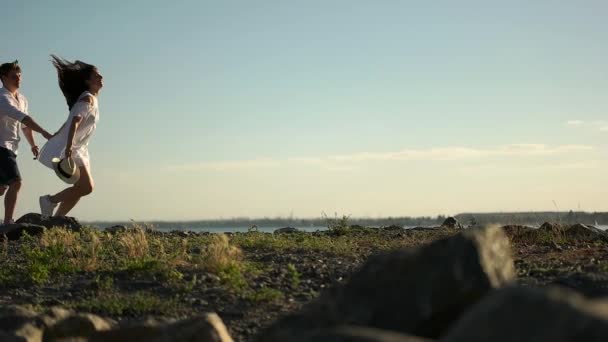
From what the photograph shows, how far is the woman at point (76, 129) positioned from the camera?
13999 millimetres

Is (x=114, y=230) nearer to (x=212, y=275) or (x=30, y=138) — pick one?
(x=30, y=138)

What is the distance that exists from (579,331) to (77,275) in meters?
7.39

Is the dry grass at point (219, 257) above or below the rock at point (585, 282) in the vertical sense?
above

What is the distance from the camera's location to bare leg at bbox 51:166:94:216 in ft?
46.2

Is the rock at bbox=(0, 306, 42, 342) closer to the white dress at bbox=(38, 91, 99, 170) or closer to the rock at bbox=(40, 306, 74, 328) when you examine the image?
the rock at bbox=(40, 306, 74, 328)

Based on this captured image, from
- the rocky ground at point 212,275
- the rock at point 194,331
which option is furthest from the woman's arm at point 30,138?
the rock at point 194,331

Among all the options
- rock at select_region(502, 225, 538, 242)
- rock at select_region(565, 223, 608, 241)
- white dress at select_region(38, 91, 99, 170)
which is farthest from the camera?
white dress at select_region(38, 91, 99, 170)

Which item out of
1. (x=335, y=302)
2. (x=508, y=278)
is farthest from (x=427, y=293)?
(x=508, y=278)

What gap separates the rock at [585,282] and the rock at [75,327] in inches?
171

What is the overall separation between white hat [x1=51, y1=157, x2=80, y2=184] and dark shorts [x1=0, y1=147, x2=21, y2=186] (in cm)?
94

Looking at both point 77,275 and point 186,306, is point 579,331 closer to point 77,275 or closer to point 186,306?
point 186,306

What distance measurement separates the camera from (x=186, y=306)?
292 inches

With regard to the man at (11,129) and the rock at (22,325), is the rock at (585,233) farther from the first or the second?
the rock at (22,325)

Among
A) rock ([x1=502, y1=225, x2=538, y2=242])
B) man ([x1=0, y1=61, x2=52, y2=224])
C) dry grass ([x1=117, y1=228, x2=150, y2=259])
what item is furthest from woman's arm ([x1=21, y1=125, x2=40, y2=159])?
rock ([x1=502, y1=225, x2=538, y2=242])
